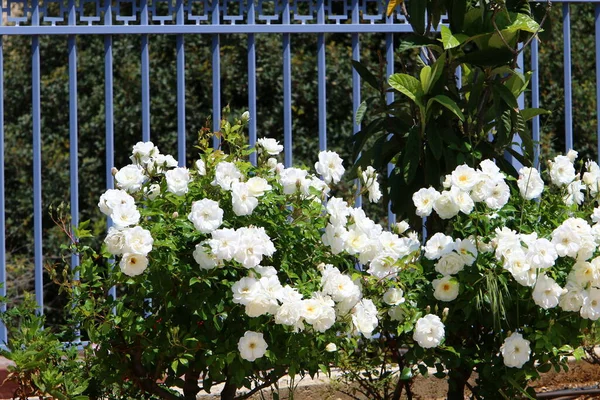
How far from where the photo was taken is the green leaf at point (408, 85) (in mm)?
4199

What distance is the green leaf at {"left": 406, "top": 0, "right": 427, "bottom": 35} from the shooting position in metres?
4.36

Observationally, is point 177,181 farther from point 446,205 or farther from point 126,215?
point 446,205

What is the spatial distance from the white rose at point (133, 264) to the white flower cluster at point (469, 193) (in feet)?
3.26

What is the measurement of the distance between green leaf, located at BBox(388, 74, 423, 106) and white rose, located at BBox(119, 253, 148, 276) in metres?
1.45

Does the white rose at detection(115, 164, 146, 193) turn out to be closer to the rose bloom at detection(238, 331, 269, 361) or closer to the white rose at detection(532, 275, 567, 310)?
the rose bloom at detection(238, 331, 269, 361)

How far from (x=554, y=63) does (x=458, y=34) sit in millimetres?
4411

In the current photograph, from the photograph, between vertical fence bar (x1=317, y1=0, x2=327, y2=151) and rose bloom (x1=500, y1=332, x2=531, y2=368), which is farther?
vertical fence bar (x1=317, y1=0, x2=327, y2=151)

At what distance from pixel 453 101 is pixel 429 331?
1.16 meters

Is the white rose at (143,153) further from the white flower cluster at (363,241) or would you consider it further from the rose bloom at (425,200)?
the rose bloom at (425,200)

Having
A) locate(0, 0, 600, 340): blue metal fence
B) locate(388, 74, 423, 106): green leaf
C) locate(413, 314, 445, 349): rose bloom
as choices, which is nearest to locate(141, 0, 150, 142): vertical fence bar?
locate(0, 0, 600, 340): blue metal fence

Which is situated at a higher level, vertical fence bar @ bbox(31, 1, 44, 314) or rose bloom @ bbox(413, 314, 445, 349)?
vertical fence bar @ bbox(31, 1, 44, 314)

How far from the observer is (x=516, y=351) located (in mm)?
3439

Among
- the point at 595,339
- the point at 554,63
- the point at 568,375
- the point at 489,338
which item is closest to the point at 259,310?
the point at 489,338

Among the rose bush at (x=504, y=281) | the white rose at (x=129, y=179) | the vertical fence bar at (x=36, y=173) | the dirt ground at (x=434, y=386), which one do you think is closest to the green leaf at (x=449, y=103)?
the rose bush at (x=504, y=281)
